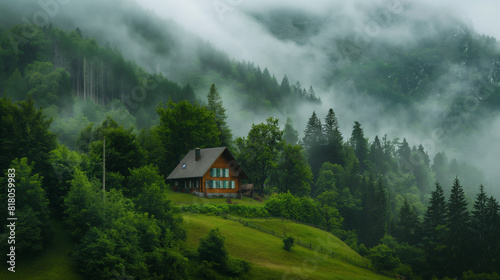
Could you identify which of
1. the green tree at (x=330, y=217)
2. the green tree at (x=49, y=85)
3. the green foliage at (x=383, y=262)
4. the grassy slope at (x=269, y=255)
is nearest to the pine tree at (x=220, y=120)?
the green tree at (x=330, y=217)

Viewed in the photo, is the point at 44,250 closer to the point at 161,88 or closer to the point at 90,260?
the point at 90,260

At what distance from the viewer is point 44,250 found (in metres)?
45.8

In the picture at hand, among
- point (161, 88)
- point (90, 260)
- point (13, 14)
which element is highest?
point (13, 14)

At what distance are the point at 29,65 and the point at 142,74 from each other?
136 ft

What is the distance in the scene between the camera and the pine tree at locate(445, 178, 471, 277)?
81.5m

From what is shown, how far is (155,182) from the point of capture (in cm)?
5831

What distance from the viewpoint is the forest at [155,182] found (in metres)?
47.8

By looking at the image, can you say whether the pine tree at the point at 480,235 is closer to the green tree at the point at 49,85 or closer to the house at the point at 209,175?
the house at the point at 209,175

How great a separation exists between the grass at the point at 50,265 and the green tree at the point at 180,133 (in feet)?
175

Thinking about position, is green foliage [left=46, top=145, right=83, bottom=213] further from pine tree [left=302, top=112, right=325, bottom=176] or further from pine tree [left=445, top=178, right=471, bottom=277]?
pine tree [left=302, top=112, right=325, bottom=176]

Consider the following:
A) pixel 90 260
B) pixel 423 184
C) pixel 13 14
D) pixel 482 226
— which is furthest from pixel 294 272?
Answer: pixel 13 14

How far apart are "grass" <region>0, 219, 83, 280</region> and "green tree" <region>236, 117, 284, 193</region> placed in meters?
58.8

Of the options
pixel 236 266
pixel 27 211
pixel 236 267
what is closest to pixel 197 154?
pixel 236 266

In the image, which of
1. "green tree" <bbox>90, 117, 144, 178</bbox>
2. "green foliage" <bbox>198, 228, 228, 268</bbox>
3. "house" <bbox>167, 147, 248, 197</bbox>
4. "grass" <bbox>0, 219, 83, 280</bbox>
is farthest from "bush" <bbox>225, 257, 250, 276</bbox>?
"house" <bbox>167, 147, 248, 197</bbox>
